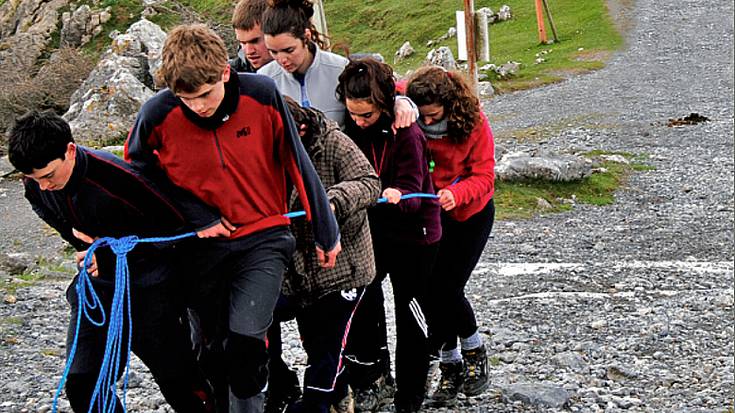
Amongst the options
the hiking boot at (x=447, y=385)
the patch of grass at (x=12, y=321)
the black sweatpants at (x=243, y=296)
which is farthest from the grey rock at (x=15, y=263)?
the black sweatpants at (x=243, y=296)

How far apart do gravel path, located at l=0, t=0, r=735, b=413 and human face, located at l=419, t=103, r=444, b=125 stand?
73.4 inches

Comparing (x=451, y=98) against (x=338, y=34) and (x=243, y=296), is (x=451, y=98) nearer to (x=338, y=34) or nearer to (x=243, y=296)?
(x=243, y=296)

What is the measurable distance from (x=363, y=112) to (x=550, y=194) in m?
9.85

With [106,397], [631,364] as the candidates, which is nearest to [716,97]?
[631,364]

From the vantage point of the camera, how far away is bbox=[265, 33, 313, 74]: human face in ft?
16.8

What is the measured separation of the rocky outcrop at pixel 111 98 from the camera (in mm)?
18625

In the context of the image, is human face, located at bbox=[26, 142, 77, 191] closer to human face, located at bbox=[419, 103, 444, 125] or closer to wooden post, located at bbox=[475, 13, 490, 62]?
human face, located at bbox=[419, 103, 444, 125]

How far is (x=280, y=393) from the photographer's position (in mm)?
5434

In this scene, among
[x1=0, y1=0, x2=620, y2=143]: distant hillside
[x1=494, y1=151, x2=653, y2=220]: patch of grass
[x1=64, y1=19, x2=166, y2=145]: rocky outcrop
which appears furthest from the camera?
[x1=0, y1=0, x2=620, y2=143]: distant hillside

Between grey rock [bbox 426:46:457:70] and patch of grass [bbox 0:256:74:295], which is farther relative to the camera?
grey rock [bbox 426:46:457:70]

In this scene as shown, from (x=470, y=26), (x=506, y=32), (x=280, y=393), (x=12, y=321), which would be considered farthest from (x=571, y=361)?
(x=506, y=32)

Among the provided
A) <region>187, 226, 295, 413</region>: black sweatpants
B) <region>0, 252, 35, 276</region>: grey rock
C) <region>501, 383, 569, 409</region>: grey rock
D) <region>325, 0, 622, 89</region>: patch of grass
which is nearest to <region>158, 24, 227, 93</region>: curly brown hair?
<region>187, 226, 295, 413</region>: black sweatpants

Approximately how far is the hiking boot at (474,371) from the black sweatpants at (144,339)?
6.58 feet

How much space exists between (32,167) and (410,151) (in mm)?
2009
